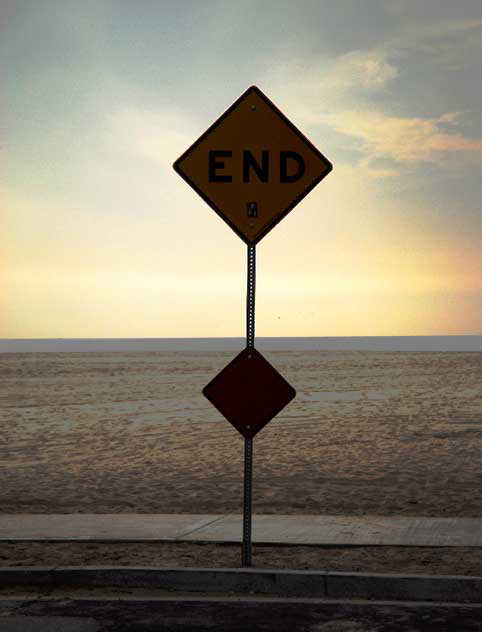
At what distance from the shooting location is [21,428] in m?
21.8

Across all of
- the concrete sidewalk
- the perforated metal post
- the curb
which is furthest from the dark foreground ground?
the concrete sidewalk

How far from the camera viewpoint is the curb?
672cm

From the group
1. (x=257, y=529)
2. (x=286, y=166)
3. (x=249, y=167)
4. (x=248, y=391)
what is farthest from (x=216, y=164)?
(x=257, y=529)

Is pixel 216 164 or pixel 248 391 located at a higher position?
pixel 216 164

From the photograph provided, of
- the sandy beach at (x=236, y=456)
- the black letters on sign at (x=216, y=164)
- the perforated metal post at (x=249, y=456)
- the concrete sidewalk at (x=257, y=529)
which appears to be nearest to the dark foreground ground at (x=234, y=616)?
the perforated metal post at (x=249, y=456)

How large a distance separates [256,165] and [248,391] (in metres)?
1.59

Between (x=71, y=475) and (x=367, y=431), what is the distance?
799 centimetres

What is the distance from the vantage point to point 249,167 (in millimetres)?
7211

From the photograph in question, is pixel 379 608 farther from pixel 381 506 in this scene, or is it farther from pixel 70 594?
pixel 381 506

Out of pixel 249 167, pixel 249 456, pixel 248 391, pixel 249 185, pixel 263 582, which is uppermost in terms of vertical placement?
pixel 249 167

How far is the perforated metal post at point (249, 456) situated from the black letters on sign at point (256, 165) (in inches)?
→ 19.7

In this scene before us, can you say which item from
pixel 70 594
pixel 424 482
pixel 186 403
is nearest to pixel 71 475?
pixel 424 482

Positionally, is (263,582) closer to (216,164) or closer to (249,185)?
(249,185)

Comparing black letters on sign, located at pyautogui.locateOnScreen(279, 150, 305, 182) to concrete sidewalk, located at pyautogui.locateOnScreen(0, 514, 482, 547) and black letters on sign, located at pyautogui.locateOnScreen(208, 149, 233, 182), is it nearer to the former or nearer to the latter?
black letters on sign, located at pyautogui.locateOnScreen(208, 149, 233, 182)
